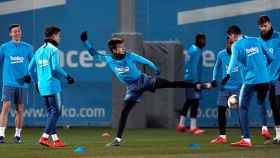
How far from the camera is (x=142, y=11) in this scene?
69.6 feet

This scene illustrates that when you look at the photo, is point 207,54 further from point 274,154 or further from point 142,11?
point 274,154

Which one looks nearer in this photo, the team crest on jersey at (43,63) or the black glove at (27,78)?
the team crest on jersey at (43,63)

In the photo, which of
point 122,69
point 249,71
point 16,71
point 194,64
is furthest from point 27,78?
point 194,64

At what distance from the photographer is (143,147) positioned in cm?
1454

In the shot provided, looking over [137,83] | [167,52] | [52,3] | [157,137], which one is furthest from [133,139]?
[52,3]

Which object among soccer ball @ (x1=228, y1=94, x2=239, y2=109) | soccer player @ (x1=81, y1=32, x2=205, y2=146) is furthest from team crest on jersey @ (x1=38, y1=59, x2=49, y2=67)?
soccer ball @ (x1=228, y1=94, x2=239, y2=109)

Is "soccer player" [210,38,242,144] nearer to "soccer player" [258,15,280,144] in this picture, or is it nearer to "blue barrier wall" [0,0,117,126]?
"soccer player" [258,15,280,144]

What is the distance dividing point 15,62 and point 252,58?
→ 4.22 meters

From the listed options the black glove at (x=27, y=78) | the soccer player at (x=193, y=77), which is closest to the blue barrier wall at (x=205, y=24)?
the soccer player at (x=193, y=77)

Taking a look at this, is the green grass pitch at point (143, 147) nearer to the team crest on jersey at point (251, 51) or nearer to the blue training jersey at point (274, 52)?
the blue training jersey at point (274, 52)

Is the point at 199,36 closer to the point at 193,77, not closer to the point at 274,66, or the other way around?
the point at 193,77

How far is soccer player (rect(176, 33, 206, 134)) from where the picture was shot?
19.4m

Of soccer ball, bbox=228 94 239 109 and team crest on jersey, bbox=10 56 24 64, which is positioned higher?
team crest on jersey, bbox=10 56 24 64

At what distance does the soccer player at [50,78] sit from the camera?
47.6 ft
